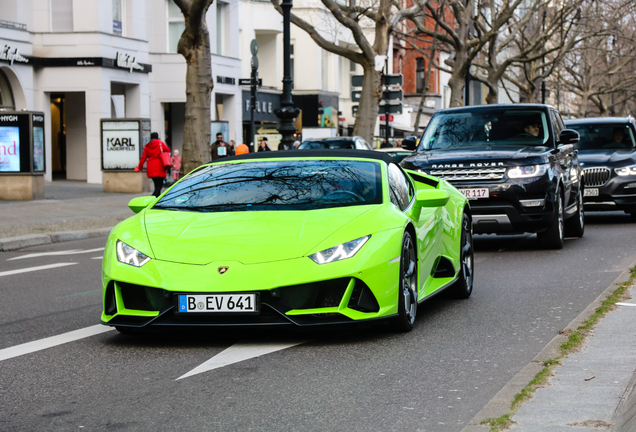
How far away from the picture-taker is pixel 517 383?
5.34 meters

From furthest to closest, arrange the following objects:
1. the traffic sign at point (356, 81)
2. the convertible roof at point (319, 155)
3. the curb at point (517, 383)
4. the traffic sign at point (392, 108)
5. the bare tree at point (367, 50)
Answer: the bare tree at point (367, 50)
the traffic sign at point (356, 81)
the traffic sign at point (392, 108)
the convertible roof at point (319, 155)
the curb at point (517, 383)

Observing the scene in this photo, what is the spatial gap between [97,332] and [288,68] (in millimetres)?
16902

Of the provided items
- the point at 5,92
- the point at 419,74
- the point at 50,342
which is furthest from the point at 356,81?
the point at 419,74

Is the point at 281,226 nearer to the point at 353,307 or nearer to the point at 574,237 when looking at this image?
the point at 353,307

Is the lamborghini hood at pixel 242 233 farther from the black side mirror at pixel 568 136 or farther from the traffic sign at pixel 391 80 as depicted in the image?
the traffic sign at pixel 391 80

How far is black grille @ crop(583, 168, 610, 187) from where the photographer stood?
57.9 ft

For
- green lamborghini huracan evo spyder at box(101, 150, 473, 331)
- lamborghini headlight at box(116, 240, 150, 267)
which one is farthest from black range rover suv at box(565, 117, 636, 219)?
lamborghini headlight at box(116, 240, 150, 267)

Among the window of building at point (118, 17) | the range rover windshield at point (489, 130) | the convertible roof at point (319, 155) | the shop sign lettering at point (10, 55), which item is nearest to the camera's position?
the convertible roof at point (319, 155)

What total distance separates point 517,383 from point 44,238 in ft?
39.8

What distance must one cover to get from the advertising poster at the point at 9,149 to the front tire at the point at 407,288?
1947 cm

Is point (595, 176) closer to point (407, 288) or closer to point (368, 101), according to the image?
point (407, 288)

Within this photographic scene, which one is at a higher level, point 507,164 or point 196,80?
point 196,80

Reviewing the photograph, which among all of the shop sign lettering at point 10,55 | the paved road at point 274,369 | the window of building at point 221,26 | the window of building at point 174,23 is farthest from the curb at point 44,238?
the window of building at point 221,26

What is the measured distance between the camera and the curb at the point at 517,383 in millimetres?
4641
